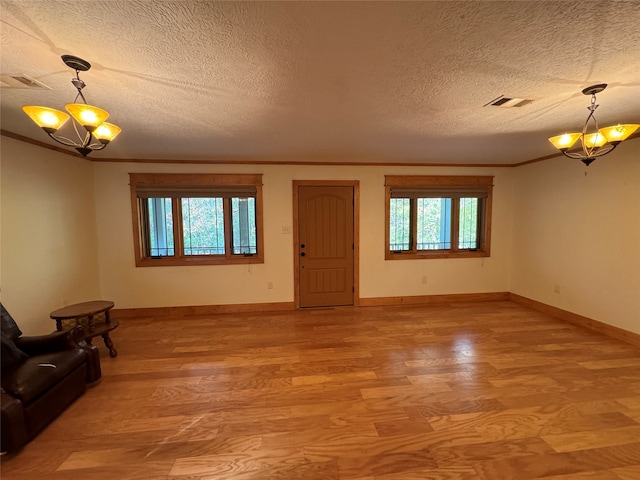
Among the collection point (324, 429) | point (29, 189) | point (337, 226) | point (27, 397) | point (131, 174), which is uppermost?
point (131, 174)

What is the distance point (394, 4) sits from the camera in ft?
3.88

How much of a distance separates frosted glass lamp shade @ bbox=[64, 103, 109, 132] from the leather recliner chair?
5.67ft

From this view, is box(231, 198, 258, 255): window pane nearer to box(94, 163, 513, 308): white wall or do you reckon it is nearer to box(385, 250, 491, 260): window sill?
box(94, 163, 513, 308): white wall

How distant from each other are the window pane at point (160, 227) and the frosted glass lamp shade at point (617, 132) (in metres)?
5.06

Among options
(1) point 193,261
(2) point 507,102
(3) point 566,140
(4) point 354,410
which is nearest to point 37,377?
(4) point 354,410

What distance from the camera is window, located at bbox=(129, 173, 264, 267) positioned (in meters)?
4.11

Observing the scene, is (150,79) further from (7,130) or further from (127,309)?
(127,309)

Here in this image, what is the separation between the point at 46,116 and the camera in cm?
163

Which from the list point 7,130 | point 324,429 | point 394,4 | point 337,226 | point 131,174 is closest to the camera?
point 394,4

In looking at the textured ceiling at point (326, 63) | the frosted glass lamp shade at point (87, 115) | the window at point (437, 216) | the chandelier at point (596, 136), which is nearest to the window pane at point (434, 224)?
the window at point (437, 216)

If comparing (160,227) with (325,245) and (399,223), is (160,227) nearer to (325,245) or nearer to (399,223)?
(325,245)

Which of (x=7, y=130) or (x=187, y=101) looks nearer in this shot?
(x=187, y=101)

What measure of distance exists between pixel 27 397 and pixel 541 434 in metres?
3.46

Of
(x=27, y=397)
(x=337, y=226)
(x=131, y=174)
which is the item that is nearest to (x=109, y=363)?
(x=27, y=397)
